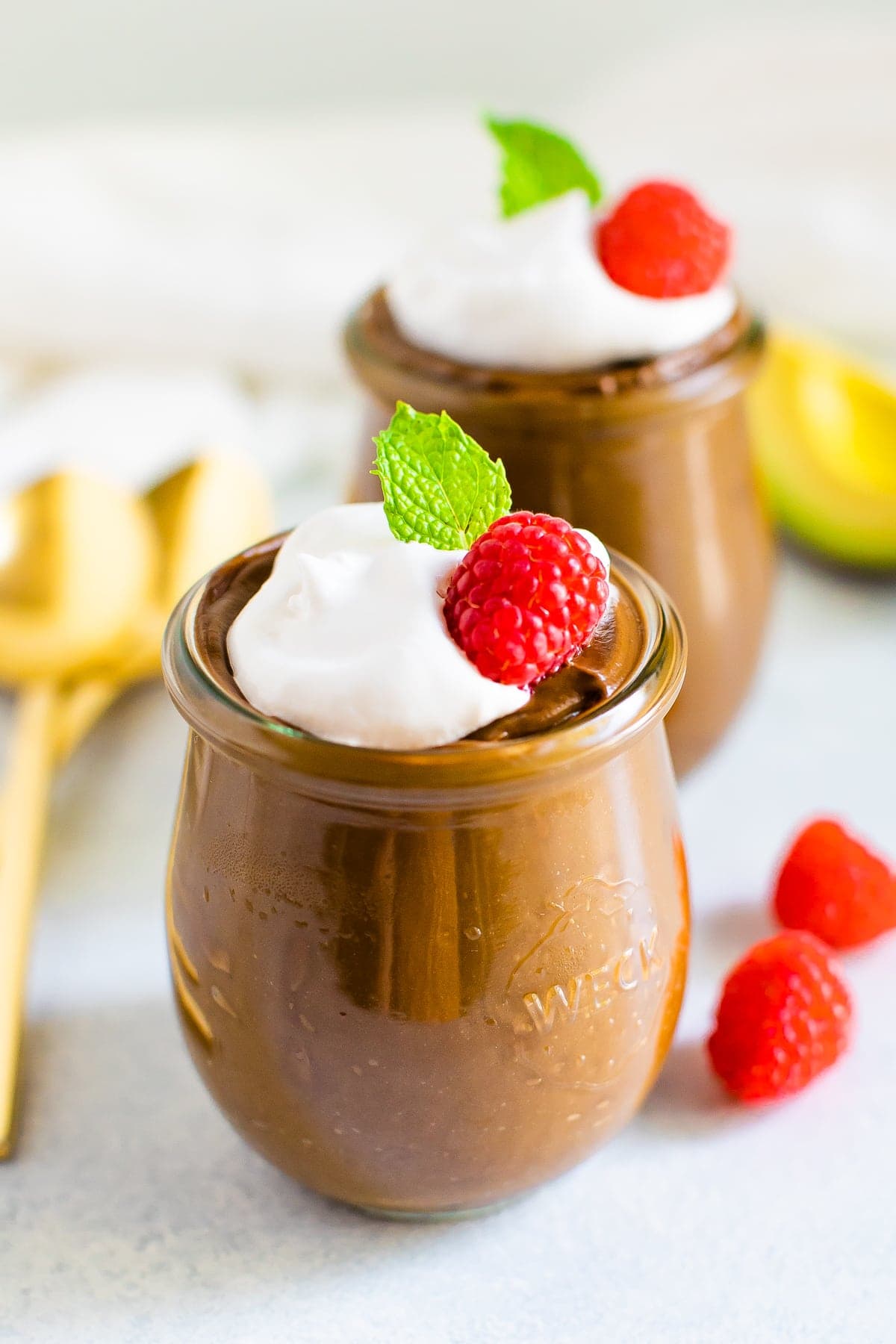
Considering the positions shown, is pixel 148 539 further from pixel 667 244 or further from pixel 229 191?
pixel 229 191

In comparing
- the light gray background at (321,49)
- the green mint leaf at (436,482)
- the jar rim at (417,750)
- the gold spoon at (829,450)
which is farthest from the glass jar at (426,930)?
the light gray background at (321,49)

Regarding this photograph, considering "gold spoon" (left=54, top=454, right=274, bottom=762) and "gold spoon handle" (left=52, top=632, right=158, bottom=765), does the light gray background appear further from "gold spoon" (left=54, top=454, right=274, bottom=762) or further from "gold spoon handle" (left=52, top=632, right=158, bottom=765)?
"gold spoon handle" (left=52, top=632, right=158, bottom=765)

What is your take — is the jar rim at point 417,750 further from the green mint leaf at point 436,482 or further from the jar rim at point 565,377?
the jar rim at point 565,377

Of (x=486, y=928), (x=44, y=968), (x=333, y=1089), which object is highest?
(x=486, y=928)

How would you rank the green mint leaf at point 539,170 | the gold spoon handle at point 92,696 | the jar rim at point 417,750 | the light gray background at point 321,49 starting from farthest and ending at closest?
the light gray background at point 321,49
the gold spoon handle at point 92,696
the green mint leaf at point 539,170
the jar rim at point 417,750

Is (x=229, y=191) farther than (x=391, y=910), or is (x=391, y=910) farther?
(x=229, y=191)

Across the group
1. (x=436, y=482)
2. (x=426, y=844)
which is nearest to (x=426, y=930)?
(x=426, y=844)

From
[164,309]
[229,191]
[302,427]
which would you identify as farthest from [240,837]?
[229,191]
